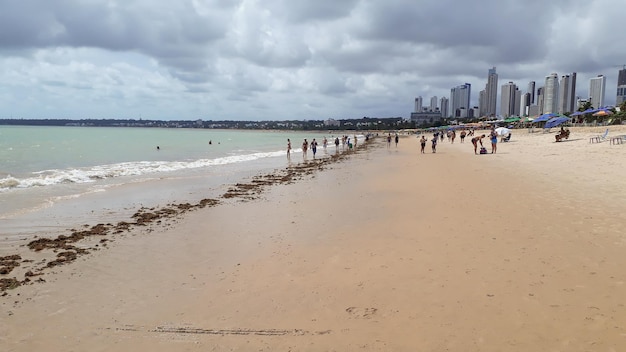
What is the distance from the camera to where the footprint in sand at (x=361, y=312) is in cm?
457

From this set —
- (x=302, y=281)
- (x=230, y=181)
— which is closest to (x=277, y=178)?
(x=230, y=181)

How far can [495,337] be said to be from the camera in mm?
4012

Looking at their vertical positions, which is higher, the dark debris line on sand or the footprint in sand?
the footprint in sand

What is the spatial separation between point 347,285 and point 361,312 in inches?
33.0

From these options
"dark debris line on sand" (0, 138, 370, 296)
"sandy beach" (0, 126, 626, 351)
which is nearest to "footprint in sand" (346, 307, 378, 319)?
"sandy beach" (0, 126, 626, 351)

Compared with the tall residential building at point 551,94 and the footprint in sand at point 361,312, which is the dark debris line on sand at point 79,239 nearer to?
the footprint in sand at point 361,312

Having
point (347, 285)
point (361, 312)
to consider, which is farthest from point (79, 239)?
point (361, 312)

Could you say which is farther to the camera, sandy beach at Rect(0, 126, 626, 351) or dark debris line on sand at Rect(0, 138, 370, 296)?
dark debris line on sand at Rect(0, 138, 370, 296)

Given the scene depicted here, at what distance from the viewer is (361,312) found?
4664mm

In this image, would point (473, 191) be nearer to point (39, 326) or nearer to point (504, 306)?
point (504, 306)

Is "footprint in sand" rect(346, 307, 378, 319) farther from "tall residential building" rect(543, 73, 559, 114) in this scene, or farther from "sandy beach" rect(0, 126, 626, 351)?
"tall residential building" rect(543, 73, 559, 114)

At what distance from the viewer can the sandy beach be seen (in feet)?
13.6

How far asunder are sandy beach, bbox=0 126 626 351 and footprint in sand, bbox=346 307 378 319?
0.08 ft

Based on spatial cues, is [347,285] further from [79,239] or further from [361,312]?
[79,239]
